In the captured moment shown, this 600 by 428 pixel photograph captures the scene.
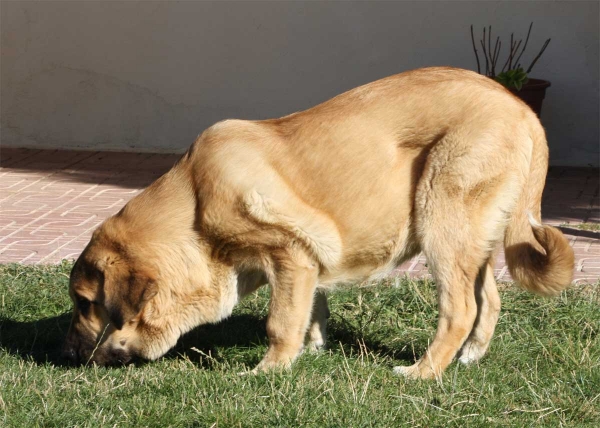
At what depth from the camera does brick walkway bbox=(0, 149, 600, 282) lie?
7.88 m

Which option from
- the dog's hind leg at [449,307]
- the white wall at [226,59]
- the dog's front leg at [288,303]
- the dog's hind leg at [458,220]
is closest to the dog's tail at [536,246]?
the dog's hind leg at [458,220]

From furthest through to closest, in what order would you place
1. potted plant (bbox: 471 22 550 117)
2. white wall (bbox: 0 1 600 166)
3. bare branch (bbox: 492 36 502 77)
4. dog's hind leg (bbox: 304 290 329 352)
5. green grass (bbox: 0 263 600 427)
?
1. white wall (bbox: 0 1 600 166)
2. bare branch (bbox: 492 36 502 77)
3. potted plant (bbox: 471 22 550 117)
4. dog's hind leg (bbox: 304 290 329 352)
5. green grass (bbox: 0 263 600 427)

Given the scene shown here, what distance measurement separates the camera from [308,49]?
1135 cm

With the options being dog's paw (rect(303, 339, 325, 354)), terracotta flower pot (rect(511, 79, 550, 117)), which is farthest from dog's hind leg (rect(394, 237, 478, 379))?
terracotta flower pot (rect(511, 79, 550, 117))

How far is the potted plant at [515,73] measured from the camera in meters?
9.91

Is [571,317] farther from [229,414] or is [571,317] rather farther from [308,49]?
[308,49]

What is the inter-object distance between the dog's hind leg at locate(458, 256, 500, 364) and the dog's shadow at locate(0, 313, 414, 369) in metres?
0.35

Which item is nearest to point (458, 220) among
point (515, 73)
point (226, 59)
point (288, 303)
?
point (288, 303)

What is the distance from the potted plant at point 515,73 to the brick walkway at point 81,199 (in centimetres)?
94

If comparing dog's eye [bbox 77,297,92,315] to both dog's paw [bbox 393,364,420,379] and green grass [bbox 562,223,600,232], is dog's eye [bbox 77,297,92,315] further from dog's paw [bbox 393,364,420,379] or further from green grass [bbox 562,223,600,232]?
green grass [bbox 562,223,600,232]

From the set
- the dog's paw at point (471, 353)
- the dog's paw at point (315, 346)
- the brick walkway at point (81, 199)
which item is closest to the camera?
the dog's paw at point (471, 353)

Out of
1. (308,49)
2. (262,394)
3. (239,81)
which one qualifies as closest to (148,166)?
(239,81)

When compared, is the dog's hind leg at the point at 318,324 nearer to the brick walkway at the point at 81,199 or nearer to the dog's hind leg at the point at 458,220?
the dog's hind leg at the point at 458,220

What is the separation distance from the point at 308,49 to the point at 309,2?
541 mm
